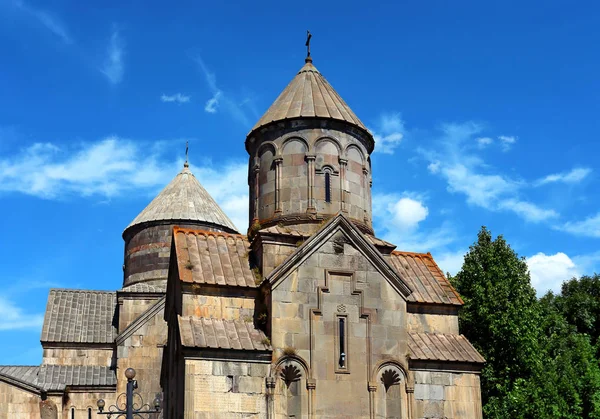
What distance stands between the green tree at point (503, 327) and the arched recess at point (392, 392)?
7613 mm

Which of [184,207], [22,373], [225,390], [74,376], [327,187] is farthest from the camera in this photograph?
[184,207]

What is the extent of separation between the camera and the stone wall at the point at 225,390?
12.5m

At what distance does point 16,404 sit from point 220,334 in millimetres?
9979

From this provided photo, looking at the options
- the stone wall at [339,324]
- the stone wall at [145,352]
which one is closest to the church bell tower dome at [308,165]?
the stone wall at [339,324]

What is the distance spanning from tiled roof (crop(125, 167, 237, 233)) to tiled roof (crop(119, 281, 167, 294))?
7.21ft

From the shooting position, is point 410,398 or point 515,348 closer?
point 410,398

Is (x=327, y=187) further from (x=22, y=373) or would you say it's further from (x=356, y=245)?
(x=22, y=373)

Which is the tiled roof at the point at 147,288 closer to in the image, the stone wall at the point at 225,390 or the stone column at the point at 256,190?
the stone column at the point at 256,190

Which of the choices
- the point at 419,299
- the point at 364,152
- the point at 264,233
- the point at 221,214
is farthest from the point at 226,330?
the point at 221,214

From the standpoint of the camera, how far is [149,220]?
24.7 metres

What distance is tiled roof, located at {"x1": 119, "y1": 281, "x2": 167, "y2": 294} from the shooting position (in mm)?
23109

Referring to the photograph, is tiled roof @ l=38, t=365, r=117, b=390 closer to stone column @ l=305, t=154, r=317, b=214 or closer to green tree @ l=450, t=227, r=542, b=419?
stone column @ l=305, t=154, r=317, b=214

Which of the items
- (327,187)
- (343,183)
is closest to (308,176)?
(327,187)

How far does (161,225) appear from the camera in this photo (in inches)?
966
